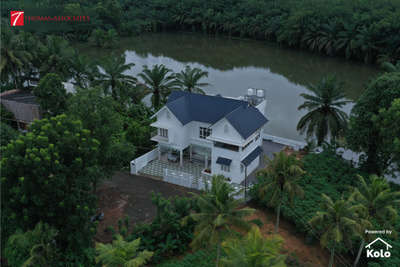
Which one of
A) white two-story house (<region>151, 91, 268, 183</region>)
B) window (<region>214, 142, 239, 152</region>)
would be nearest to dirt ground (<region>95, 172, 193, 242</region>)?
white two-story house (<region>151, 91, 268, 183</region>)

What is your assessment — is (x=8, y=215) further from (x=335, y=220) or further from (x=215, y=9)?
(x=215, y=9)

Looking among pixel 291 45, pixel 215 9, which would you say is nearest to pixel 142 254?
pixel 291 45

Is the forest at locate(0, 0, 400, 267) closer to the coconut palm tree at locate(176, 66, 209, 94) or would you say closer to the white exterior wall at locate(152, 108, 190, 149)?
the coconut palm tree at locate(176, 66, 209, 94)

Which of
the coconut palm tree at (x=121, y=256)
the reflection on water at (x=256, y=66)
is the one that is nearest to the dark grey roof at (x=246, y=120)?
the reflection on water at (x=256, y=66)

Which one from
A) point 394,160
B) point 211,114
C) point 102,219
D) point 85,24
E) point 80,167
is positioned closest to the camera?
point 80,167

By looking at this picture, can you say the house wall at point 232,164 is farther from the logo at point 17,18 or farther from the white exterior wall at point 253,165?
the logo at point 17,18

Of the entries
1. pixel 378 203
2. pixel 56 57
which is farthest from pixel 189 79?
pixel 378 203
